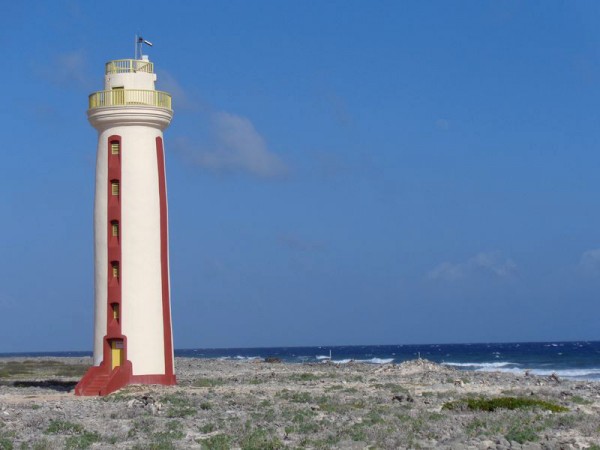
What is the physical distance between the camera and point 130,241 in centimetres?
3177

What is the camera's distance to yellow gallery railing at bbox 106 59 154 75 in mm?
33531

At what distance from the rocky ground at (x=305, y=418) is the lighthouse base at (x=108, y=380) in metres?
0.44

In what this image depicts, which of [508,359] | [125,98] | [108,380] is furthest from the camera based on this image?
[508,359]

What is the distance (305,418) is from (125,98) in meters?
13.5

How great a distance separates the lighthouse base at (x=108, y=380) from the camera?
3092 cm

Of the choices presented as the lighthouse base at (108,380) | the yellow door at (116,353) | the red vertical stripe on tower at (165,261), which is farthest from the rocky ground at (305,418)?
the yellow door at (116,353)


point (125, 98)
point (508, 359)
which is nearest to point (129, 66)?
point (125, 98)

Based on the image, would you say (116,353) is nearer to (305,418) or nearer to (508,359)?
(305,418)

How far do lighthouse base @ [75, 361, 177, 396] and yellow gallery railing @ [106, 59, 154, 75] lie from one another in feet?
30.0

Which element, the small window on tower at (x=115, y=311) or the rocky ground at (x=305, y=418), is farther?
the small window on tower at (x=115, y=311)

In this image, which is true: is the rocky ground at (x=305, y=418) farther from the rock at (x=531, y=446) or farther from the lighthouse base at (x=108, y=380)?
the lighthouse base at (x=108, y=380)

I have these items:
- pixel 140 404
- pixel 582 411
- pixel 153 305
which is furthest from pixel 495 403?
pixel 153 305

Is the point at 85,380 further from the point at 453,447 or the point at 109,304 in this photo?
the point at 453,447

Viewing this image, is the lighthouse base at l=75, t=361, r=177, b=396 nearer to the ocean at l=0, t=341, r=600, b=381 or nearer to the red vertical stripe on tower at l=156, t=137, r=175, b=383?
the red vertical stripe on tower at l=156, t=137, r=175, b=383
